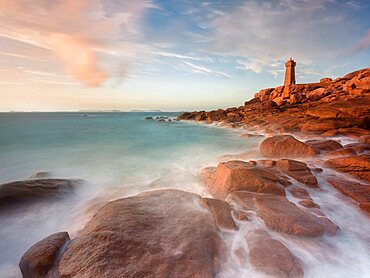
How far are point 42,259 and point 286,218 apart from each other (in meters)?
4.40

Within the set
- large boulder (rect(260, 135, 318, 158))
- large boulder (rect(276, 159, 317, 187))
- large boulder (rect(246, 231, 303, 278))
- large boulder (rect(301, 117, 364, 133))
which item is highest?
large boulder (rect(301, 117, 364, 133))

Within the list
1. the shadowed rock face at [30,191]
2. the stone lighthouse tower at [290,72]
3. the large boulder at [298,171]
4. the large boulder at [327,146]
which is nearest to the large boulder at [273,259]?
the large boulder at [298,171]

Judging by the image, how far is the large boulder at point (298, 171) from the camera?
597cm

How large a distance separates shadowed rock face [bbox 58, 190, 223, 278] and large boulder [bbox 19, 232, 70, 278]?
0.61 ft

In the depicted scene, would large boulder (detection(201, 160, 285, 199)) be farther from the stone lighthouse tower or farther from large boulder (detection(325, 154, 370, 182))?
the stone lighthouse tower

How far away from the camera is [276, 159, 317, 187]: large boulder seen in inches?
235

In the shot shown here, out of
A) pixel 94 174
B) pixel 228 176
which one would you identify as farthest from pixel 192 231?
pixel 94 174

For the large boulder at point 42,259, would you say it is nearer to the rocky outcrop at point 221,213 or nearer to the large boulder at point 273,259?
the rocky outcrop at point 221,213

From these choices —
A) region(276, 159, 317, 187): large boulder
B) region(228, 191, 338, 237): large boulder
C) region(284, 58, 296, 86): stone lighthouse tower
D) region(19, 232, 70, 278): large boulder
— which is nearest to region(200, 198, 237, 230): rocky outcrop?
region(228, 191, 338, 237): large boulder

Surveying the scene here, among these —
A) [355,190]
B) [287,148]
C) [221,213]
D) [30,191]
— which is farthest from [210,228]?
[287,148]

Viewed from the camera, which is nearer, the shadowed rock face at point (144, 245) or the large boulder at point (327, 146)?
the shadowed rock face at point (144, 245)

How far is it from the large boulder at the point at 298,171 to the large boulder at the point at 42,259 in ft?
21.5

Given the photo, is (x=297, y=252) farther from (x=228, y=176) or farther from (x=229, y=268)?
(x=228, y=176)

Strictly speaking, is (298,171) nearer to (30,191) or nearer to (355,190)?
(355,190)
